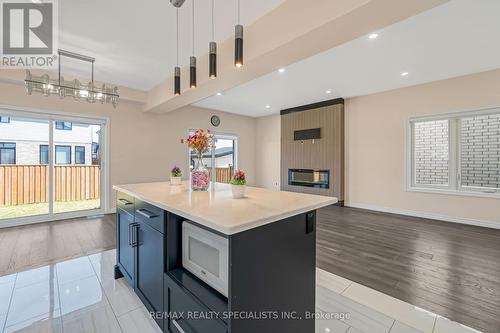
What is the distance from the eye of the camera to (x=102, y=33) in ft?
9.30

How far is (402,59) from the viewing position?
351 cm

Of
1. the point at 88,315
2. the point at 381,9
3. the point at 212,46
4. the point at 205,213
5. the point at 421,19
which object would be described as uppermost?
the point at 421,19

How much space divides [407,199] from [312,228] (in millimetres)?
4437


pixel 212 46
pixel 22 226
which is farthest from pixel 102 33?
pixel 22 226

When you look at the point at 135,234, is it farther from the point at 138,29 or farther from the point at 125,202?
the point at 138,29

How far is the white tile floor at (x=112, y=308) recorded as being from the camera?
1.64 meters

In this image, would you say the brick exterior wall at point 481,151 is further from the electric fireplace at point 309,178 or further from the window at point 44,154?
the window at point 44,154

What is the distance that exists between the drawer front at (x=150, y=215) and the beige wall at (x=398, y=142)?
203 inches

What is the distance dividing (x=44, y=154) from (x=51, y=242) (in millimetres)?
2035

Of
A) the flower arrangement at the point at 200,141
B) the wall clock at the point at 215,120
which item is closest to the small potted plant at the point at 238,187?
the flower arrangement at the point at 200,141

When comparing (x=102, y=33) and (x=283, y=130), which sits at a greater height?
(x=102, y=33)

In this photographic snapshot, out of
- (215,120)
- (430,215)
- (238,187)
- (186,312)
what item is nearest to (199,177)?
(238,187)

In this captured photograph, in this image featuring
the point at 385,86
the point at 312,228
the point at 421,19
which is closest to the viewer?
the point at 312,228

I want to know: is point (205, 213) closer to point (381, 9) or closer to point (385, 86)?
point (381, 9)
